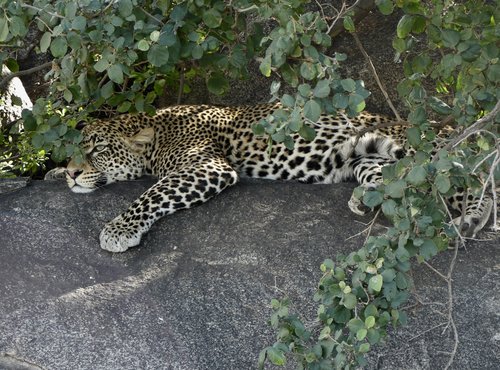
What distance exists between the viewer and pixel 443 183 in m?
5.36

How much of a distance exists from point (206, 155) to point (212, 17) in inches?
117

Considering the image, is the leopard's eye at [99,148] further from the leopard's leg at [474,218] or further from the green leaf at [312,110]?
the green leaf at [312,110]

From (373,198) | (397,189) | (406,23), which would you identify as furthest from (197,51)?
(397,189)

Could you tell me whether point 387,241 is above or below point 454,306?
above

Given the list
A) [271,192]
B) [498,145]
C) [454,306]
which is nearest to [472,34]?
[498,145]

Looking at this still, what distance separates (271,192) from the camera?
29.3ft

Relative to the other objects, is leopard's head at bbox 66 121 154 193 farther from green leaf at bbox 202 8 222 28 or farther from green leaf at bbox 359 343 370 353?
green leaf at bbox 359 343 370 353

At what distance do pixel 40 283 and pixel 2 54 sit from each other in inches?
68.0

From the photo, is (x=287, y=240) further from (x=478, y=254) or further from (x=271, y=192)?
(x=478, y=254)

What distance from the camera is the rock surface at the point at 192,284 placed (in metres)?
7.06

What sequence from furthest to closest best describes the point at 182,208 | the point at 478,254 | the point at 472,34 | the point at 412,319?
the point at 182,208, the point at 478,254, the point at 412,319, the point at 472,34

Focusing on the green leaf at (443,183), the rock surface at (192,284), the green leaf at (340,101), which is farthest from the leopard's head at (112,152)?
the green leaf at (443,183)

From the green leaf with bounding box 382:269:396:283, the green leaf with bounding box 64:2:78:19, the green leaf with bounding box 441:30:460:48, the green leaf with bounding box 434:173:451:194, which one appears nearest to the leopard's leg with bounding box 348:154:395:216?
the green leaf with bounding box 441:30:460:48

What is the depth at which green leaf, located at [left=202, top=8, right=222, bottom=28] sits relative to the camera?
22.2 feet
